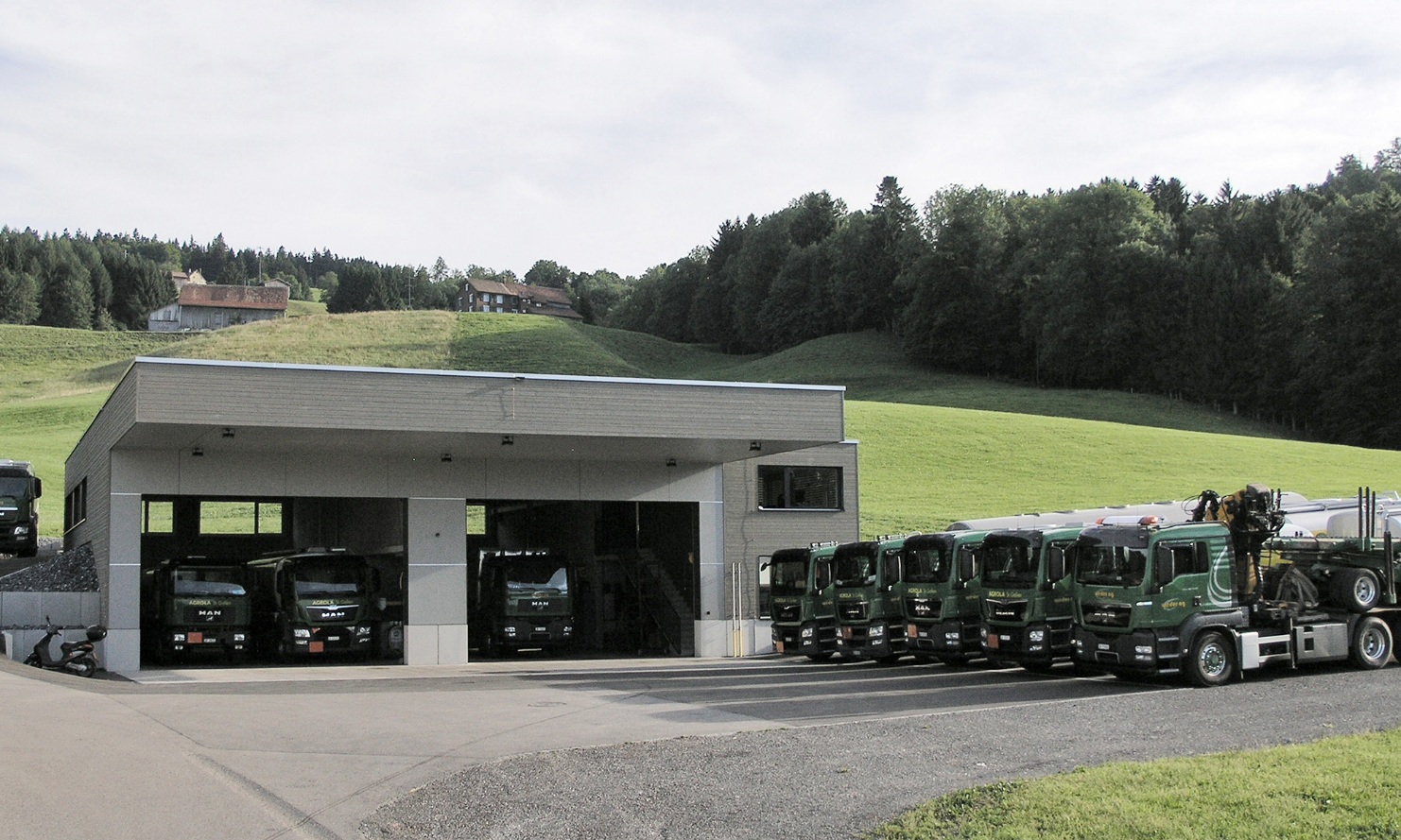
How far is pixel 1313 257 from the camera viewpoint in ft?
270

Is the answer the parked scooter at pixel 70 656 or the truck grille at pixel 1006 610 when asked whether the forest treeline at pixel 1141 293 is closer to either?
the truck grille at pixel 1006 610

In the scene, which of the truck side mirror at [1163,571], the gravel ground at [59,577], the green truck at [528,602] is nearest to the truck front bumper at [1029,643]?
the truck side mirror at [1163,571]

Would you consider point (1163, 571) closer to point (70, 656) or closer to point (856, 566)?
point (856, 566)

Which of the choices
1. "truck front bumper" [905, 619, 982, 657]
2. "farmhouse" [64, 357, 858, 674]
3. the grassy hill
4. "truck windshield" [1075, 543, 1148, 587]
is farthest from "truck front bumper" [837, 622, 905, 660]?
the grassy hill

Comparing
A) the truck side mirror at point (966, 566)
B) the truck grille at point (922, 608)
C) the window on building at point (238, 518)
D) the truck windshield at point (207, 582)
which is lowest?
the truck grille at point (922, 608)

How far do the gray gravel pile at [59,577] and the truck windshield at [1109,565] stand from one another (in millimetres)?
18637

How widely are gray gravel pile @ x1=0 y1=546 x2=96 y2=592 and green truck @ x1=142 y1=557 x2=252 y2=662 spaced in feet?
4.74

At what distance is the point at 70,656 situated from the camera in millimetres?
22359

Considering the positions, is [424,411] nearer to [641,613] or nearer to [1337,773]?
→ [641,613]

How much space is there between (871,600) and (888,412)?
1639 inches

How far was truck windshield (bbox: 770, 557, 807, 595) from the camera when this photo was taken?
27141mm

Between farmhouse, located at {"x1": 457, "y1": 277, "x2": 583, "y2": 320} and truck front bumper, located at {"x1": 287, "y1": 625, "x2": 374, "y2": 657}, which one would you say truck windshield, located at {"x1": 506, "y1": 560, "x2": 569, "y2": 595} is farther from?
farmhouse, located at {"x1": 457, "y1": 277, "x2": 583, "y2": 320}

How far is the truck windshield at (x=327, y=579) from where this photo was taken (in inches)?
1038

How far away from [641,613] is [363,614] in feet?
23.9
